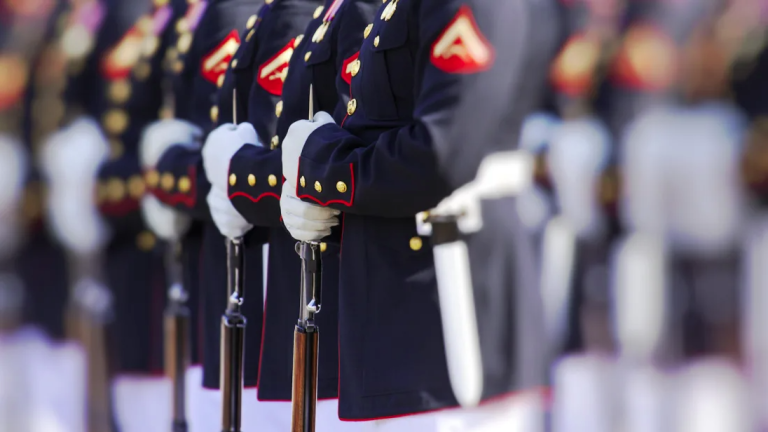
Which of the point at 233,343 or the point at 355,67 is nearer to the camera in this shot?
the point at 355,67

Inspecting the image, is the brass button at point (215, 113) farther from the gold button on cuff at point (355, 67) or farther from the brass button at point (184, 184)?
the gold button on cuff at point (355, 67)

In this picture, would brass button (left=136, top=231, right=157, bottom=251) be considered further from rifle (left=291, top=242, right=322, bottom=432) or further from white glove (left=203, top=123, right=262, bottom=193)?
rifle (left=291, top=242, right=322, bottom=432)

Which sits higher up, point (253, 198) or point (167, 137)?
point (167, 137)

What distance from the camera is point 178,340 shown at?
2703 mm

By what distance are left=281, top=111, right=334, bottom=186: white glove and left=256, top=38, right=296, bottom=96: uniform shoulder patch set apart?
447 mm

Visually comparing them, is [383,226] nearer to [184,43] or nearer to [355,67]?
[355,67]

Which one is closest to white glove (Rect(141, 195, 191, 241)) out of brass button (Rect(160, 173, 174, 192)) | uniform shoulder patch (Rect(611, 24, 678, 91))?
brass button (Rect(160, 173, 174, 192))

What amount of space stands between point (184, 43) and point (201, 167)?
472 mm

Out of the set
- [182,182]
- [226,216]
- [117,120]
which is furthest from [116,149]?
[226,216]

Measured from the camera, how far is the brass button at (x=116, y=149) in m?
2.88

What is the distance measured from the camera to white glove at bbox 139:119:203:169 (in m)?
2.53

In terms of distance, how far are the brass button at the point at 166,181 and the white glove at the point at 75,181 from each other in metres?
0.51

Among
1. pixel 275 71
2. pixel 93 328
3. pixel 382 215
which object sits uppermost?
pixel 275 71

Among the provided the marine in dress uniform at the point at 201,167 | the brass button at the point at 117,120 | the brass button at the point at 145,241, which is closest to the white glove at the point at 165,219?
the marine in dress uniform at the point at 201,167
